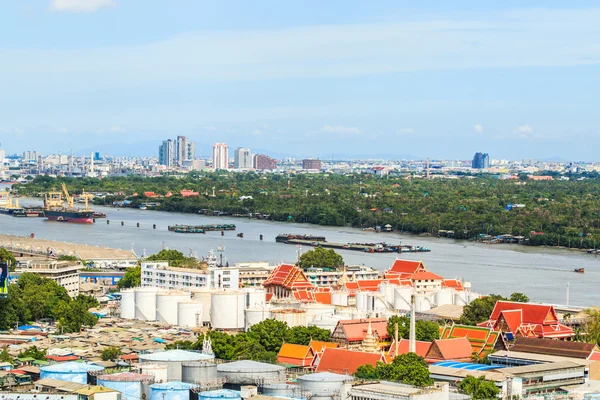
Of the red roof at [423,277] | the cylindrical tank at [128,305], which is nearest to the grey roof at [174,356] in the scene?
the cylindrical tank at [128,305]

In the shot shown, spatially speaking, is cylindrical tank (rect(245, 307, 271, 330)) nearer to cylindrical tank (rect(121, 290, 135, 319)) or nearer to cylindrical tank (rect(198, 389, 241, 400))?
cylindrical tank (rect(121, 290, 135, 319))

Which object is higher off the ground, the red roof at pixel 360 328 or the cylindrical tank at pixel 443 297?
the cylindrical tank at pixel 443 297

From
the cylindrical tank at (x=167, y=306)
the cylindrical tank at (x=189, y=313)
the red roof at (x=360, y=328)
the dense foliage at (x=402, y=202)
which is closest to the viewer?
the red roof at (x=360, y=328)

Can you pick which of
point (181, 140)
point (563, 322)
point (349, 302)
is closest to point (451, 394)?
point (563, 322)

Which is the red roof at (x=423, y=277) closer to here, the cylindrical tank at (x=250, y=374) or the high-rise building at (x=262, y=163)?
the cylindrical tank at (x=250, y=374)

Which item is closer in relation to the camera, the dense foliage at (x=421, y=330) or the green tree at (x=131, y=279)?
the dense foliage at (x=421, y=330)

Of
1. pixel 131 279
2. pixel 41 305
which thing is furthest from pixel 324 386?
pixel 131 279
